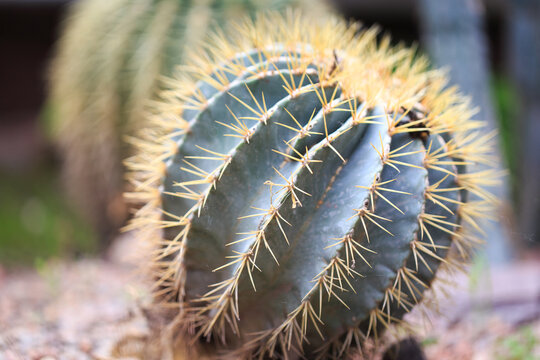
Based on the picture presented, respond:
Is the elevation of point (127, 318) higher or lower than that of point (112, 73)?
lower

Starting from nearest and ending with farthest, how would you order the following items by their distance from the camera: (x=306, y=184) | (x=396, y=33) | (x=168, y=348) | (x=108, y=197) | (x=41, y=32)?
1. (x=306, y=184)
2. (x=168, y=348)
3. (x=108, y=197)
4. (x=396, y=33)
5. (x=41, y=32)

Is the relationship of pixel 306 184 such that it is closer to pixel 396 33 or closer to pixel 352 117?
pixel 352 117

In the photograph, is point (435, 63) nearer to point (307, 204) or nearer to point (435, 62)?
point (435, 62)

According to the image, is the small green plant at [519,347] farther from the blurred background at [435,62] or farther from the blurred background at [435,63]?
the blurred background at [435,62]

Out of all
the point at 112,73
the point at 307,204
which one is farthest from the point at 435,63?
the point at 307,204

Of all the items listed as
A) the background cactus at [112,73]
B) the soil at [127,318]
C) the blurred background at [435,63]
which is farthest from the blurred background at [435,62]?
the background cactus at [112,73]

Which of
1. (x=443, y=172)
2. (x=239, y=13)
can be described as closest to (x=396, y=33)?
(x=239, y=13)
